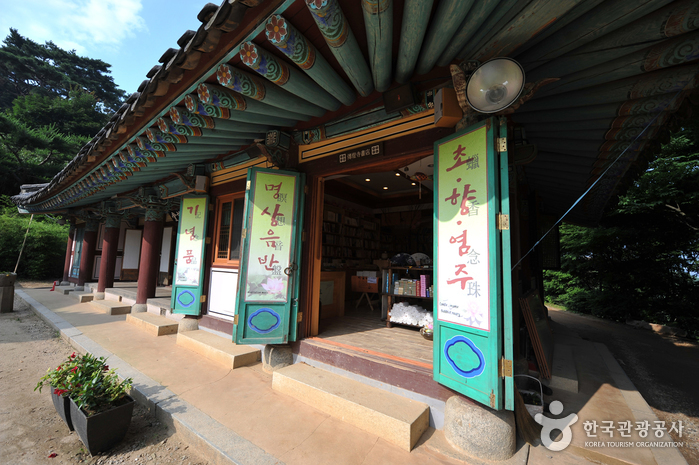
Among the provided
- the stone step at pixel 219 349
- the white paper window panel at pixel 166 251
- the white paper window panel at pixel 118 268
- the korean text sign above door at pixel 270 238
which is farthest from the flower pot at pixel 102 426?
the white paper window panel at pixel 118 268

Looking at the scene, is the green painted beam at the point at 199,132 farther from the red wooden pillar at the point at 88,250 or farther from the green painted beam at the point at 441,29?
the red wooden pillar at the point at 88,250

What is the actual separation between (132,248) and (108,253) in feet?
10.1

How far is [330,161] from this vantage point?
364 cm

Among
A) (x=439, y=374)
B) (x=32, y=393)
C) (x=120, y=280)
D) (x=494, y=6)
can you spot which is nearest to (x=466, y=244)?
(x=439, y=374)

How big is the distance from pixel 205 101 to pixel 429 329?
12.1 feet

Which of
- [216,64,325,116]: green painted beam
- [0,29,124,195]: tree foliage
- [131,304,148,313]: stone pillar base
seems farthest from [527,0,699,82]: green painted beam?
[0,29,124,195]: tree foliage

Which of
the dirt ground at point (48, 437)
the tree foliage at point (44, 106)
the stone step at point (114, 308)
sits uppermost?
the tree foliage at point (44, 106)

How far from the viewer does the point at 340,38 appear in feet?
6.54

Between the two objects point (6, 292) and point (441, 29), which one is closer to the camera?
point (441, 29)

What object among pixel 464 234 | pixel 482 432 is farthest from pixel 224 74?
pixel 482 432

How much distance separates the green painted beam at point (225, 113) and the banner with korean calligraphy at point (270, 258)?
63 centimetres

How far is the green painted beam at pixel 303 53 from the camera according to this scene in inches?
76.0

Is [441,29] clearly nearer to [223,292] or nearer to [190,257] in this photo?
[223,292]

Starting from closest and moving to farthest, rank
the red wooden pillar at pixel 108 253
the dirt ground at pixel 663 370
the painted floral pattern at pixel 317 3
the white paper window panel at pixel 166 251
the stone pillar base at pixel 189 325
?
the painted floral pattern at pixel 317 3
the dirt ground at pixel 663 370
the stone pillar base at pixel 189 325
the red wooden pillar at pixel 108 253
the white paper window panel at pixel 166 251
